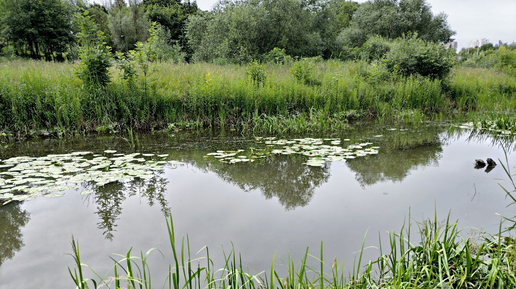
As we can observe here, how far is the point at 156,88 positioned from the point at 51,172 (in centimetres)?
404

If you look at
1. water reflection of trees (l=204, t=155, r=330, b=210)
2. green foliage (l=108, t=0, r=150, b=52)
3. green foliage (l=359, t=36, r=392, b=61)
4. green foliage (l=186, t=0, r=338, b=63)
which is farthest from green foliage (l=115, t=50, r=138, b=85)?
green foliage (l=108, t=0, r=150, b=52)

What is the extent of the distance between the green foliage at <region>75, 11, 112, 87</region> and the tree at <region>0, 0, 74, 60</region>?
13.1 metres

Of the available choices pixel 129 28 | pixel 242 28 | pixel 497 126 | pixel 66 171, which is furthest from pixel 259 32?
pixel 129 28

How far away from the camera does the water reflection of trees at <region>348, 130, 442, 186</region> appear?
4262 millimetres

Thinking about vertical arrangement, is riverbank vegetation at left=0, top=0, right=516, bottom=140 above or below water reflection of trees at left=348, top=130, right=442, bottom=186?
above

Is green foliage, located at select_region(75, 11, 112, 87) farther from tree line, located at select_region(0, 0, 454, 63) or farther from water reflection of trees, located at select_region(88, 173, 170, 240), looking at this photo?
tree line, located at select_region(0, 0, 454, 63)

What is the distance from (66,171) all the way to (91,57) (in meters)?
3.77

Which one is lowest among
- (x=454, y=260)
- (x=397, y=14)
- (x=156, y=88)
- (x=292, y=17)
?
(x=454, y=260)

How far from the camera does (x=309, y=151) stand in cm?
530

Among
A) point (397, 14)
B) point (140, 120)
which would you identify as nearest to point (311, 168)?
point (140, 120)

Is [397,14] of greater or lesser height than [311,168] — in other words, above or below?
above

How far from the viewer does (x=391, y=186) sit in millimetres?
3848

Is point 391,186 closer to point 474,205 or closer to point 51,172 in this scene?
point 474,205

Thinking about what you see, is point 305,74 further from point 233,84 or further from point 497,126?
point 497,126
